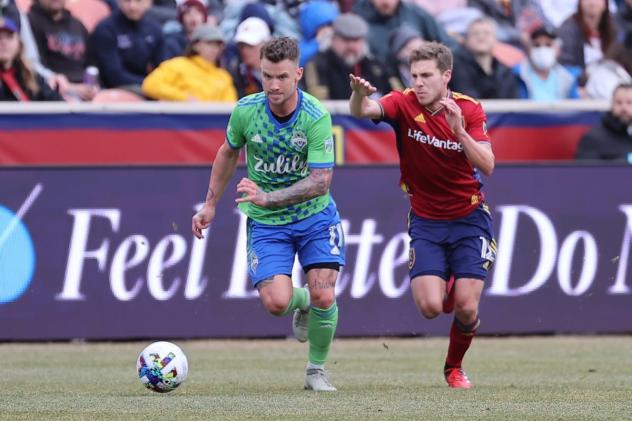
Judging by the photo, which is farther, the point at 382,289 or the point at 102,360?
the point at 382,289

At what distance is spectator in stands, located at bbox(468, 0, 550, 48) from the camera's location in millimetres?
17875

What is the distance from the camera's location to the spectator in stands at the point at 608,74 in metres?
16.6

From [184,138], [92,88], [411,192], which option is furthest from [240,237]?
[411,192]

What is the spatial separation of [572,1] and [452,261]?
951cm

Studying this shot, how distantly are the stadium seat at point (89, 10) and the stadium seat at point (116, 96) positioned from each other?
1.47 m

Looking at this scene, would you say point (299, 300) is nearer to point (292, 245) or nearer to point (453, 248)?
point (292, 245)

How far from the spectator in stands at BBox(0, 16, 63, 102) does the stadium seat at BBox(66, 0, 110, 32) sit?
1.59 metres

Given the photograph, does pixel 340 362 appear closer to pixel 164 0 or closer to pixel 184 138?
pixel 184 138

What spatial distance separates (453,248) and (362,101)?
1287 millimetres

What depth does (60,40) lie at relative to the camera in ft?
49.3

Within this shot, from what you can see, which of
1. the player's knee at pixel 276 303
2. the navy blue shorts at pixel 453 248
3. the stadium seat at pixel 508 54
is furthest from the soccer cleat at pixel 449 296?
the stadium seat at pixel 508 54

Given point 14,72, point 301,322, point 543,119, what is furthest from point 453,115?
point 14,72

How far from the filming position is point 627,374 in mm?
10539

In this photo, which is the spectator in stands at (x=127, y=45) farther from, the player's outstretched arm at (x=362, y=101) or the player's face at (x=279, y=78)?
the player's face at (x=279, y=78)
